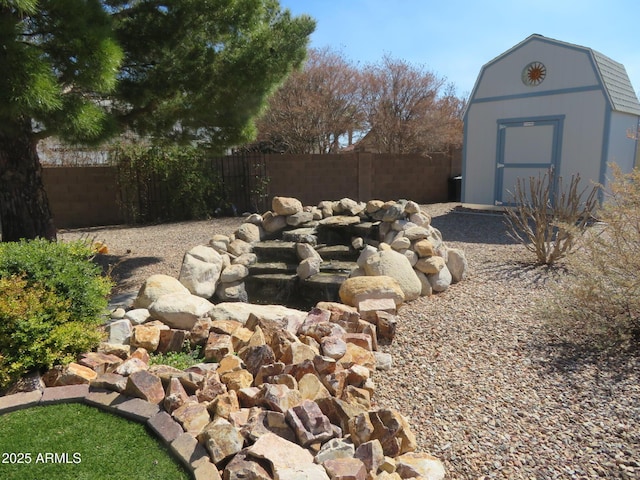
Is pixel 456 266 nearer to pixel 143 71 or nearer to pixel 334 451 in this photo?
pixel 334 451

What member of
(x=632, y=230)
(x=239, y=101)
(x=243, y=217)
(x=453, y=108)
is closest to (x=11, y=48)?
(x=239, y=101)

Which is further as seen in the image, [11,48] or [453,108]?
[453,108]

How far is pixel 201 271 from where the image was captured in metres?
4.89

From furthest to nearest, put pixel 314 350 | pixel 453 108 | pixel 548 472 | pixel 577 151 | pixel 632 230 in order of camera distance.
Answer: pixel 453 108 → pixel 577 151 → pixel 632 230 → pixel 314 350 → pixel 548 472

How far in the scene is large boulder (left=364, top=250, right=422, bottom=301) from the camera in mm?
4676

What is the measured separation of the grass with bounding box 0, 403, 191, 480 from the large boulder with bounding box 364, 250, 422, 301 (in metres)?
2.82

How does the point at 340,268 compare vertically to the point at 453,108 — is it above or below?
below

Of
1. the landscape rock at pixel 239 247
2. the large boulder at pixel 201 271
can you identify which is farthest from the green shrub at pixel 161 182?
the large boulder at pixel 201 271

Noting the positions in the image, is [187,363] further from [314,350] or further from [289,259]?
[289,259]

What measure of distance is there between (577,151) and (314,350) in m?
8.42

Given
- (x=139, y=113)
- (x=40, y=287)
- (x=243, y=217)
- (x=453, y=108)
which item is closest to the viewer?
(x=40, y=287)

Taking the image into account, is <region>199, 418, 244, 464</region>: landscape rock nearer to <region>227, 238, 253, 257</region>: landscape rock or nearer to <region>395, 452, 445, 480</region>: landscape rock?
<region>395, 452, 445, 480</region>: landscape rock

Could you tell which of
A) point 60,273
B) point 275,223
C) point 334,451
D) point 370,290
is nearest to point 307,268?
point 370,290

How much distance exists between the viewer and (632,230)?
3736 millimetres
